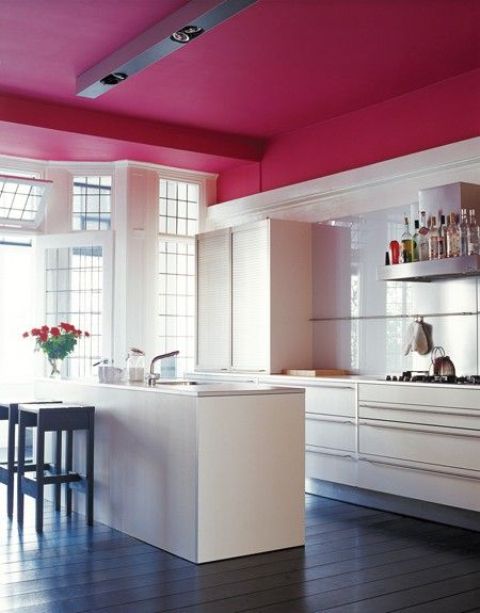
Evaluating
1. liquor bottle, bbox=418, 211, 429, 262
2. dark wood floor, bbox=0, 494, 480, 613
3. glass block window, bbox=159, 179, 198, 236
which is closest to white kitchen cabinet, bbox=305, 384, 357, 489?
dark wood floor, bbox=0, 494, 480, 613

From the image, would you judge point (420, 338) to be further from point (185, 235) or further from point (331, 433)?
point (185, 235)

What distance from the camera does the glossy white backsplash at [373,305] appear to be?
5.56 meters

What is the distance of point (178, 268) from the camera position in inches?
322

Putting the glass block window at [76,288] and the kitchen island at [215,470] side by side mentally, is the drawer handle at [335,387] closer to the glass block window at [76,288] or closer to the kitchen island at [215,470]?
the kitchen island at [215,470]

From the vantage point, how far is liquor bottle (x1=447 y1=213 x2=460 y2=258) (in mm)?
5203

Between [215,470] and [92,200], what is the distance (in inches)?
169

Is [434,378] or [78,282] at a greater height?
[78,282]

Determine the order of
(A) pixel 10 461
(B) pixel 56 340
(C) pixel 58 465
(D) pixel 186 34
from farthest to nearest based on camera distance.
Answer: (B) pixel 56 340, (C) pixel 58 465, (A) pixel 10 461, (D) pixel 186 34

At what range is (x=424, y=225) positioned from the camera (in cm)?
549

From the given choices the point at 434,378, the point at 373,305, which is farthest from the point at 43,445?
the point at 373,305

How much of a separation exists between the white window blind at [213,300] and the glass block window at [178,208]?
1.69 ft

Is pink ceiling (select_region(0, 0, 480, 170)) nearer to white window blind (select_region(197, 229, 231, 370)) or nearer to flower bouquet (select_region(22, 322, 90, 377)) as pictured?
white window blind (select_region(197, 229, 231, 370))

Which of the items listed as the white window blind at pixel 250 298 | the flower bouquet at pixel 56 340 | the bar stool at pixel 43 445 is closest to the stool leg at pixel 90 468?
the bar stool at pixel 43 445

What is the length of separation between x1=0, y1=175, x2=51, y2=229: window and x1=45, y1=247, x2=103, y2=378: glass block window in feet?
1.19
